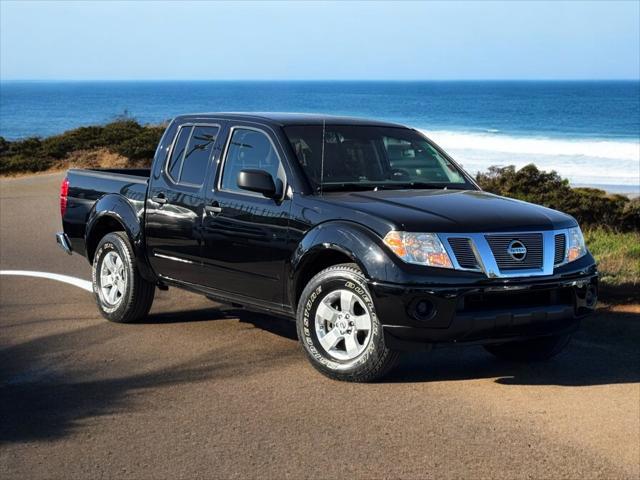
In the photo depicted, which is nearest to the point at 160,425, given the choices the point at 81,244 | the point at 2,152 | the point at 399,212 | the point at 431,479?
the point at 431,479

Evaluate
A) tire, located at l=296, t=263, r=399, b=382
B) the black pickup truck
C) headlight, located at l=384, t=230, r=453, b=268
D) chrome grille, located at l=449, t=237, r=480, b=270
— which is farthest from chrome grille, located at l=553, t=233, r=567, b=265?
tire, located at l=296, t=263, r=399, b=382

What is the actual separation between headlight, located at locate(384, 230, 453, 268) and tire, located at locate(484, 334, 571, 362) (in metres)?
1.33

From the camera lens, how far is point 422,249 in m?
6.59

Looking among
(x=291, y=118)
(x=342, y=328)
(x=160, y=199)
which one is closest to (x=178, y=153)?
(x=160, y=199)

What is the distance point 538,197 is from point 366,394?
47.4ft

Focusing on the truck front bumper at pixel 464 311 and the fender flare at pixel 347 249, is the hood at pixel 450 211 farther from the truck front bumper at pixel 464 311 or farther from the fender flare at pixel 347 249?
the truck front bumper at pixel 464 311

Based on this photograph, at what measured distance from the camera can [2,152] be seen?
33.6 meters

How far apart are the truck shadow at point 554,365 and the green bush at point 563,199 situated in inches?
362

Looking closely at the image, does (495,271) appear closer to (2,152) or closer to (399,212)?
(399,212)

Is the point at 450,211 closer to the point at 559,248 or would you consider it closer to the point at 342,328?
the point at 559,248

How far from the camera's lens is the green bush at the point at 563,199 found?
19016 mm

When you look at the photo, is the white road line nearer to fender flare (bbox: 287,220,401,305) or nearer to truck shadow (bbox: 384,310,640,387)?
fender flare (bbox: 287,220,401,305)

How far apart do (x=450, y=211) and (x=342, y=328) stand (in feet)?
3.48

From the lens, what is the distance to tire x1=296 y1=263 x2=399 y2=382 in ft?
22.1
